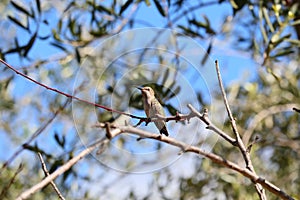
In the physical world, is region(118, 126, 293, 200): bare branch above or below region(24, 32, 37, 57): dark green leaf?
below

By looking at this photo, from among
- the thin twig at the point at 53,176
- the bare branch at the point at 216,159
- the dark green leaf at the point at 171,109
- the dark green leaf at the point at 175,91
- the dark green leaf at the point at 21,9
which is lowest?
the thin twig at the point at 53,176

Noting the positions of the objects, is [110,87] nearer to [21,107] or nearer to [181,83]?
[181,83]

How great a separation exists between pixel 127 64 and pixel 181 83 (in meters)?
0.13

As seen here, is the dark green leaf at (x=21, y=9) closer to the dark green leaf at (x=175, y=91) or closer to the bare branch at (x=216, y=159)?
the dark green leaf at (x=175, y=91)

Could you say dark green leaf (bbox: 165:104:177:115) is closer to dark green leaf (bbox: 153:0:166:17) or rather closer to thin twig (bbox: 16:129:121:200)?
thin twig (bbox: 16:129:121:200)

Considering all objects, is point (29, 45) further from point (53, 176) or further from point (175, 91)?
point (53, 176)

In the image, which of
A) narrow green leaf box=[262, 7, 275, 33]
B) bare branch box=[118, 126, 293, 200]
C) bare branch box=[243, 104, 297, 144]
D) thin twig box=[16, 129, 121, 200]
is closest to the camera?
thin twig box=[16, 129, 121, 200]

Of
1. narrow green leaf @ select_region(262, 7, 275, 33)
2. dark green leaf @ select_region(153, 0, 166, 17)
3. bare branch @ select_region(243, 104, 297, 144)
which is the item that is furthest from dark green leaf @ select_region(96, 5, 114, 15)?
bare branch @ select_region(243, 104, 297, 144)

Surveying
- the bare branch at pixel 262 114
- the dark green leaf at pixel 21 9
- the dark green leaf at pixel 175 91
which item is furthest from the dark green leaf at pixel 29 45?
the bare branch at pixel 262 114

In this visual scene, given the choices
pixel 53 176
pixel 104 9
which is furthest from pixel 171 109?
pixel 104 9

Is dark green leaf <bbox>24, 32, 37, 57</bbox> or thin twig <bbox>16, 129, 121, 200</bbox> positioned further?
dark green leaf <bbox>24, 32, 37, 57</bbox>

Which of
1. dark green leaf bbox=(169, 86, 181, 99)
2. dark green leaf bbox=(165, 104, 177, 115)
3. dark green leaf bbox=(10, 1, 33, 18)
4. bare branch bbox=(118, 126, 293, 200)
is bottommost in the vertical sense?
bare branch bbox=(118, 126, 293, 200)

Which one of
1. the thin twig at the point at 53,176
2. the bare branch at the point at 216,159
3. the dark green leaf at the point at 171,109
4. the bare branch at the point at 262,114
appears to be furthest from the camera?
the bare branch at the point at 262,114

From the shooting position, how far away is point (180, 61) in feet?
3.11
